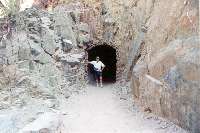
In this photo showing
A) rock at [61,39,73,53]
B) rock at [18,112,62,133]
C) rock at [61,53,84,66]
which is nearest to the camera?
rock at [18,112,62,133]

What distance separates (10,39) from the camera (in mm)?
13539

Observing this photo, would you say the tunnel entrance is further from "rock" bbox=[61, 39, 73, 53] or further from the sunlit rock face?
the sunlit rock face

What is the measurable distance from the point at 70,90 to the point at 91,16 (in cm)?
416

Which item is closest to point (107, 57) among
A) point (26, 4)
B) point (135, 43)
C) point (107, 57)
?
point (107, 57)

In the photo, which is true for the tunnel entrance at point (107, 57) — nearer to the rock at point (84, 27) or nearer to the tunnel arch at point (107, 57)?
the tunnel arch at point (107, 57)

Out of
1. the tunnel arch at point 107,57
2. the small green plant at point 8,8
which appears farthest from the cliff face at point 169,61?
the tunnel arch at point 107,57

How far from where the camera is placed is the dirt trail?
10.1 meters

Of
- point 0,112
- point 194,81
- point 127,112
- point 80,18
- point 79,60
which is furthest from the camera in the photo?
point 80,18

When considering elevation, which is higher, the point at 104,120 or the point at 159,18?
the point at 159,18

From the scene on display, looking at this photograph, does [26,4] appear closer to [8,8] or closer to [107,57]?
[8,8]

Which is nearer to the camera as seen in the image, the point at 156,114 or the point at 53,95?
the point at 156,114

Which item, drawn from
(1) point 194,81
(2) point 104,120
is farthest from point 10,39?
(1) point 194,81

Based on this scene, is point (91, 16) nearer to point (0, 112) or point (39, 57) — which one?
point (39, 57)

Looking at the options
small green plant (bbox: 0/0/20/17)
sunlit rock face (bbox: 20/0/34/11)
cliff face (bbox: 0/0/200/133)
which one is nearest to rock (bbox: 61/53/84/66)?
cliff face (bbox: 0/0/200/133)
